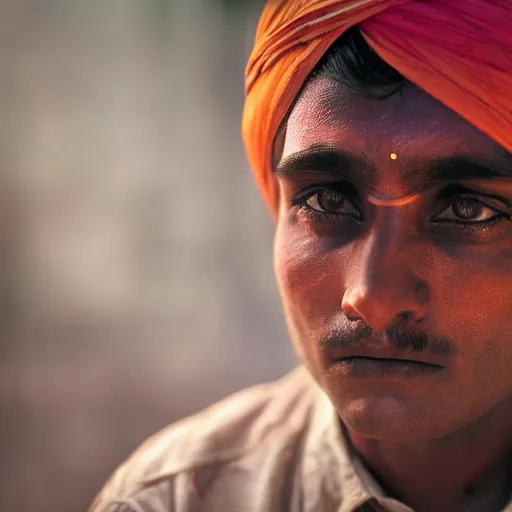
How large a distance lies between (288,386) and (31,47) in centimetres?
118

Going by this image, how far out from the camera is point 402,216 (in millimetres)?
751

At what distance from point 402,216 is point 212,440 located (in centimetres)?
43

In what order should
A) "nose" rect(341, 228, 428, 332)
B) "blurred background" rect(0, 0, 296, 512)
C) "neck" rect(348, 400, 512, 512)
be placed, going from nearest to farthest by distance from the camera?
1. "nose" rect(341, 228, 428, 332)
2. "neck" rect(348, 400, 512, 512)
3. "blurred background" rect(0, 0, 296, 512)

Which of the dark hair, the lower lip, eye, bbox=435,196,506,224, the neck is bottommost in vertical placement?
the neck

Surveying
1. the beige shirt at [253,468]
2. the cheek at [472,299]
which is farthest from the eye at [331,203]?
the beige shirt at [253,468]

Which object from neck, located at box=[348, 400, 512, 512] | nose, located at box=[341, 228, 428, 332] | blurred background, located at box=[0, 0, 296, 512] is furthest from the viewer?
blurred background, located at box=[0, 0, 296, 512]

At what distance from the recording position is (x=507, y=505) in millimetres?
872

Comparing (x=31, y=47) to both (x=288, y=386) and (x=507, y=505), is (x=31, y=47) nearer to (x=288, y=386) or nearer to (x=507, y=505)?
(x=288, y=386)

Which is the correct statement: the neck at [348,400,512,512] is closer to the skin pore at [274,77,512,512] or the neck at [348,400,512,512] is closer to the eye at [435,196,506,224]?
the skin pore at [274,77,512,512]

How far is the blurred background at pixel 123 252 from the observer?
1939 millimetres

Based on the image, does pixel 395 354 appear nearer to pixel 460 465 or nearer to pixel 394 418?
pixel 394 418

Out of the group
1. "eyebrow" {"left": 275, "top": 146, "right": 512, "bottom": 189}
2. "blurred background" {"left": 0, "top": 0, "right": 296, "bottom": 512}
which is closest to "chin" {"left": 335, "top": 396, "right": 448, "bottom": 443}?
"eyebrow" {"left": 275, "top": 146, "right": 512, "bottom": 189}

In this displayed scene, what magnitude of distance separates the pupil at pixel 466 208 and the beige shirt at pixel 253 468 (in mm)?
336

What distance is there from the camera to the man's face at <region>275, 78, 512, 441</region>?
0.74 meters
